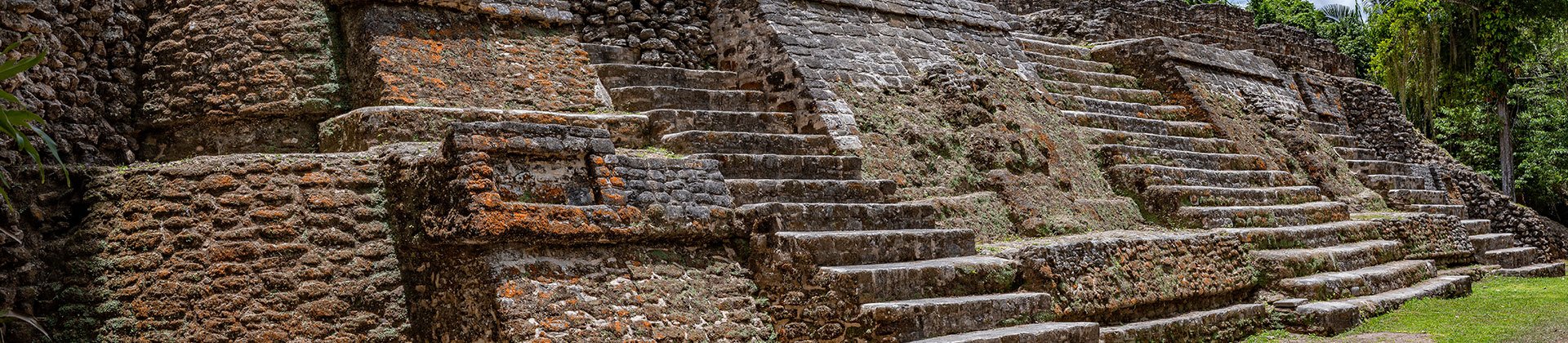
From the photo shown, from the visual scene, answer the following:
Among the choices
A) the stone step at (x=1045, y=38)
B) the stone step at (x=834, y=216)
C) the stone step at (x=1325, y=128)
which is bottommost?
the stone step at (x=834, y=216)

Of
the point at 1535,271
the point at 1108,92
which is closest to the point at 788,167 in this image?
the point at 1108,92

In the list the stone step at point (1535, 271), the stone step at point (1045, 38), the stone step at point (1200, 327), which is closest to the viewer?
the stone step at point (1200, 327)

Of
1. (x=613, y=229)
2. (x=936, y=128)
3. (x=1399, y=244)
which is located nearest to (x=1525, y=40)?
(x=1399, y=244)

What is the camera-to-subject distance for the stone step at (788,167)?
7.34m

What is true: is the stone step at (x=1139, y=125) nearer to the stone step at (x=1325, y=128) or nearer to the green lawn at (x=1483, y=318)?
the green lawn at (x=1483, y=318)

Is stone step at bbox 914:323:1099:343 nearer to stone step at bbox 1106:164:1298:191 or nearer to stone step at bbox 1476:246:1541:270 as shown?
stone step at bbox 1106:164:1298:191

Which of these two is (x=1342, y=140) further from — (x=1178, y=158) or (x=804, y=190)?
(x=804, y=190)

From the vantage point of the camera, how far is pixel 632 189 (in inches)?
242

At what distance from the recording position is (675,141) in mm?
7504

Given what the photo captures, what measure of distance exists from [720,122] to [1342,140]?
29.5ft

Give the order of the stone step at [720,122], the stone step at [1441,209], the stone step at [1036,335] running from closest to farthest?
the stone step at [1036,335]
the stone step at [720,122]
the stone step at [1441,209]

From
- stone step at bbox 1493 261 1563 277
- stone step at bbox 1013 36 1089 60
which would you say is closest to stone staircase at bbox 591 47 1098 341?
stone step at bbox 1013 36 1089 60

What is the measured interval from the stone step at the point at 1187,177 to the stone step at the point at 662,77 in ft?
9.80

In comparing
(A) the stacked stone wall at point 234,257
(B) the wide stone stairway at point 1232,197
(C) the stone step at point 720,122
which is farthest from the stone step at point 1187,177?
(A) the stacked stone wall at point 234,257
